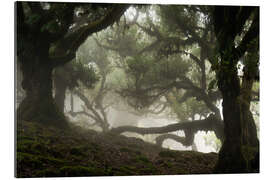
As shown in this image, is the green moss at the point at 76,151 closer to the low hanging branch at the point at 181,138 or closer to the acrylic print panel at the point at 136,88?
the acrylic print panel at the point at 136,88

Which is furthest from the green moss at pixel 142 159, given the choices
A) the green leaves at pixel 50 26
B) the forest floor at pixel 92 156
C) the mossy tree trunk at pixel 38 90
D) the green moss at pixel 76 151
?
the green leaves at pixel 50 26

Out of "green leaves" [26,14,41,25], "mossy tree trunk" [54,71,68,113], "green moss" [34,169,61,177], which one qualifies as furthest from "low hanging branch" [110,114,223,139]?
"green leaves" [26,14,41,25]

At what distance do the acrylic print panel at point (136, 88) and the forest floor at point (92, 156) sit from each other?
22mm

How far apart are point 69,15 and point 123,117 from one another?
268 cm

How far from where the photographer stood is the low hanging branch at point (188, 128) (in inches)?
283

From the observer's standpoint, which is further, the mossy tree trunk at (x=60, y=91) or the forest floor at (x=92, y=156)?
the mossy tree trunk at (x=60, y=91)

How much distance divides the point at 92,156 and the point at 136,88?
6.75 feet

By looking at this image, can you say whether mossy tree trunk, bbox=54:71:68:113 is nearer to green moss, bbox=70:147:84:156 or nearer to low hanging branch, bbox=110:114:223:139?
green moss, bbox=70:147:84:156

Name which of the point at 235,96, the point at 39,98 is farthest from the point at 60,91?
the point at 235,96
